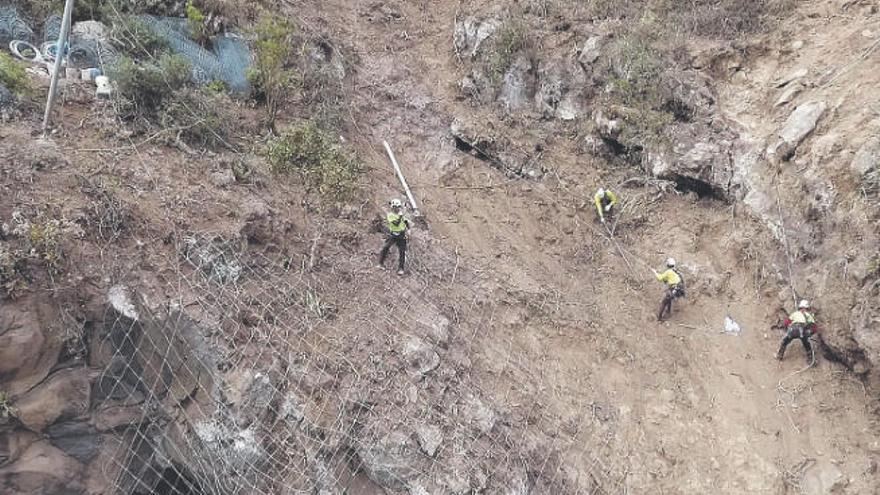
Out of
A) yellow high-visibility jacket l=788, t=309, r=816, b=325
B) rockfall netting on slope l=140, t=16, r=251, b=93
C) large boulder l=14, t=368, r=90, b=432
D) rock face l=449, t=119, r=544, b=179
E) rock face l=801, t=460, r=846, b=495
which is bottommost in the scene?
large boulder l=14, t=368, r=90, b=432

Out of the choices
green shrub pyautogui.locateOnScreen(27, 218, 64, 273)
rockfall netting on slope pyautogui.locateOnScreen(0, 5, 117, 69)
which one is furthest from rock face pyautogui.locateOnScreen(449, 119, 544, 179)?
green shrub pyautogui.locateOnScreen(27, 218, 64, 273)

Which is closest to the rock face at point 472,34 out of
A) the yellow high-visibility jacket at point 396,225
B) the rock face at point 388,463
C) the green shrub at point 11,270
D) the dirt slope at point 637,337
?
the dirt slope at point 637,337

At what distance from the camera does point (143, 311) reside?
5.98 metres

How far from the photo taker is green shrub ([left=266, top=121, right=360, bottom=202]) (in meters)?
7.98

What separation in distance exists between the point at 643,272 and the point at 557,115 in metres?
2.97

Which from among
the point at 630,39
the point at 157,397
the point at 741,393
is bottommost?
the point at 157,397

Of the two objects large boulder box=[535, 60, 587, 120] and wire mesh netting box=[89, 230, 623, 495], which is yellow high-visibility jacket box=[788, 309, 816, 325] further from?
large boulder box=[535, 60, 587, 120]

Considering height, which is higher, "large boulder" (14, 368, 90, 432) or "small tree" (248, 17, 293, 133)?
"small tree" (248, 17, 293, 133)

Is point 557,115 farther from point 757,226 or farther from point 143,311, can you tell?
point 143,311

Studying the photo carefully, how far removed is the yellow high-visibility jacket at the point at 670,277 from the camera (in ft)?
26.2

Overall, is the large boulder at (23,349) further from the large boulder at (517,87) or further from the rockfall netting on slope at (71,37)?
the large boulder at (517,87)

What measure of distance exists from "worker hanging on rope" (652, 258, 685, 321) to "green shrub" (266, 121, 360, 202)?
12.9ft

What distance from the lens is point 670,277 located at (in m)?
8.04

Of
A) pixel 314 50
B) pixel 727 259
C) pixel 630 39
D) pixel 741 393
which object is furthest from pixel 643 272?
pixel 314 50
